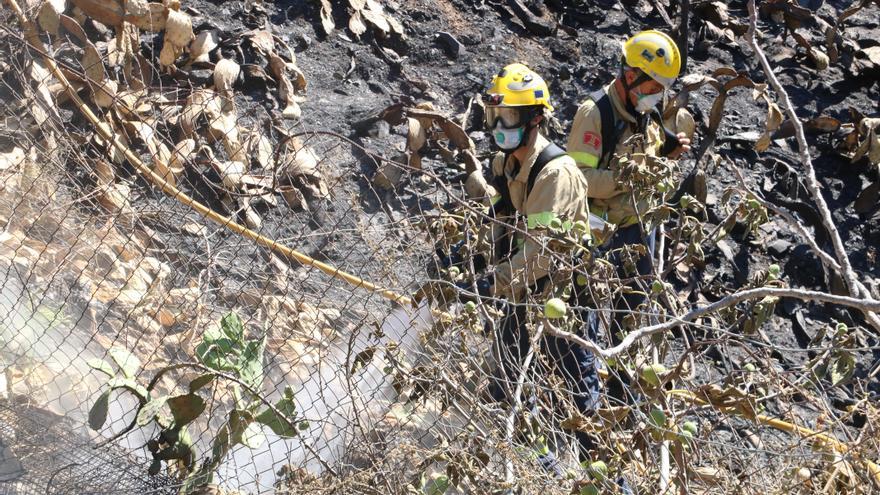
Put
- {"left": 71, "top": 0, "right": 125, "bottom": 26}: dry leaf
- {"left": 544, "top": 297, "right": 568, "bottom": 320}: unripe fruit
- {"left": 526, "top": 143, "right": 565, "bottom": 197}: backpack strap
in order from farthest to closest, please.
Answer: {"left": 71, "top": 0, "right": 125, "bottom": 26}: dry leaf < {"left": 526, "top": 143, "right": 565, "bottom": 197}: backpack strap < {"left": 544, "top": 297, "right": 568, "bottom": 320}: unripe fruit

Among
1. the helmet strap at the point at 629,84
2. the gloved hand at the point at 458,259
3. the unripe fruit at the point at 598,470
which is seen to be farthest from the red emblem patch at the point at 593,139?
the unripe fruit at the point at 598,470

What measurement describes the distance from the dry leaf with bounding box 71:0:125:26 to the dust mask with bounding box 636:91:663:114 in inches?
133

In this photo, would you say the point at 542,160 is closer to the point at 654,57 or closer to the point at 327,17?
the point at 654,57

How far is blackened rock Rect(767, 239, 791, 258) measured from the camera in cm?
717

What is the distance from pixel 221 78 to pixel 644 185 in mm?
3729

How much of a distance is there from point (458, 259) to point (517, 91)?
0.82 meters

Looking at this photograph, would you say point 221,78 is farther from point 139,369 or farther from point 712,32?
point 712,32

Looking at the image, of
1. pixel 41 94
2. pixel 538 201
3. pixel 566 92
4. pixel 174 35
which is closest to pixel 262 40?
pixel 174 35

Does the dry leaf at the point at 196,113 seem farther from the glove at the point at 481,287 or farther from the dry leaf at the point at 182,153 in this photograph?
the glove at the point at 481,287

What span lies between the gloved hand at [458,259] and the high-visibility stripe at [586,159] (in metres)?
0.84

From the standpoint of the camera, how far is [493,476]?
11.6ft

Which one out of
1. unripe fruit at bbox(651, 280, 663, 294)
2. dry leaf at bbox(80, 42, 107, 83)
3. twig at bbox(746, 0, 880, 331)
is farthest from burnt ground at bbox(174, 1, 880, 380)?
twig at bbox(746, 0, 880, 331)

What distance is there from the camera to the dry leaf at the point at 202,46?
6.84 m

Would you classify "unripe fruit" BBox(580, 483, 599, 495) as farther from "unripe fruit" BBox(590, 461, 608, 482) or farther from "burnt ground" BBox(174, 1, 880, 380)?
"burnt ground" BBox(174, 1, 880, 380)
